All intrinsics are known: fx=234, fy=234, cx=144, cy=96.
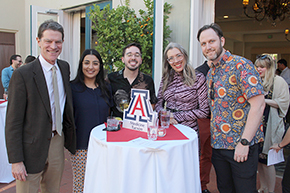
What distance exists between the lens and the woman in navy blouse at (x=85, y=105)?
7.82ft

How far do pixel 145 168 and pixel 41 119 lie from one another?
0.97 m

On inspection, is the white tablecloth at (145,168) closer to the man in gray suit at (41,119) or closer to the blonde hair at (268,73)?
the man in gray suit at (41,119)

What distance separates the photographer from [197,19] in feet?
14.0

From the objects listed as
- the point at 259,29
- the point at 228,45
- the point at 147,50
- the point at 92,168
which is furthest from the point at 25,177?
the point at 228,45

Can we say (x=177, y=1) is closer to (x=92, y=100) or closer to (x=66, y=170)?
(x=92, y=100)

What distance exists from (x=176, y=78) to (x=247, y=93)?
0.93 meters

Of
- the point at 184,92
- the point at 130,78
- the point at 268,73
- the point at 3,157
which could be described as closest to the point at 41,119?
the point at 130,78

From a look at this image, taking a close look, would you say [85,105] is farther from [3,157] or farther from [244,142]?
[3,157]

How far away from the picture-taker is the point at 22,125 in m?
1.91

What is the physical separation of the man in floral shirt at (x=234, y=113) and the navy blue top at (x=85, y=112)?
1.15 metres

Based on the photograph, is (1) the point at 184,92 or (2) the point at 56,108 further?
(1) the point at 184,92


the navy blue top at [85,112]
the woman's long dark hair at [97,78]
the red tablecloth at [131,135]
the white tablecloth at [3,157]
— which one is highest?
the woman's long dark hair at [97,78]

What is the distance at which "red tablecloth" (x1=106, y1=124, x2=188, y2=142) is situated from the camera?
191 centimetres

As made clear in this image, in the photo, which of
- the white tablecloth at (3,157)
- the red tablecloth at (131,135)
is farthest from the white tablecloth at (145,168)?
the white tablecloth at (3,157)
